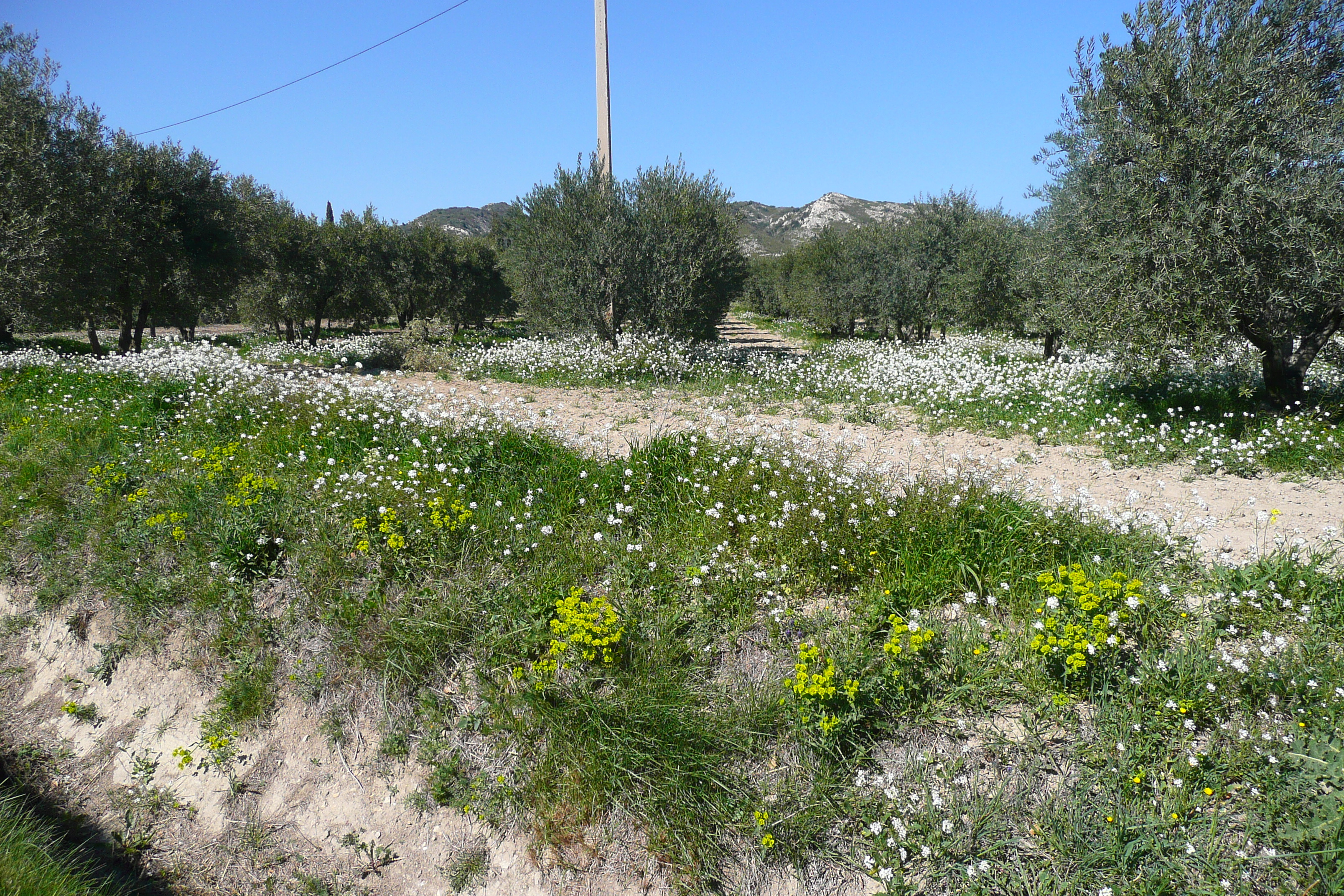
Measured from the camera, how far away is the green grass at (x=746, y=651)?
10.2ft

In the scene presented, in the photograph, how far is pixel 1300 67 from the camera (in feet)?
24.6

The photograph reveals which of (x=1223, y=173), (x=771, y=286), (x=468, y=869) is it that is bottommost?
(x=468, y=869)

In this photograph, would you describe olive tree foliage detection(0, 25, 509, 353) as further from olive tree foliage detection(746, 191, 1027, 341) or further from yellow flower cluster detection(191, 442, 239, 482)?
olive tree foliage detection(746, 191, 1027, 341)

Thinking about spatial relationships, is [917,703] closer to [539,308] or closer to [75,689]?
[75,689]

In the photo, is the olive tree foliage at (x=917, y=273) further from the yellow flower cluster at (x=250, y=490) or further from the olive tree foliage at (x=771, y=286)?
the yellow flower cluster at (x=250, y=490)

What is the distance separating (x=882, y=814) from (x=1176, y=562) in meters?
3.02

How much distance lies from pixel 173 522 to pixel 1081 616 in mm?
6842

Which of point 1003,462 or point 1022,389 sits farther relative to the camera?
point 1022,389

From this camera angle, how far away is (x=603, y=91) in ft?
47.5

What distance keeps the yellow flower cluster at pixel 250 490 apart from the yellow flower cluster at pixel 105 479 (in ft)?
4.84

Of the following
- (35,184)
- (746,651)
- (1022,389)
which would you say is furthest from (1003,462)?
(35,184)

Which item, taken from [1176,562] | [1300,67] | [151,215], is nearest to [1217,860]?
[1176,562]

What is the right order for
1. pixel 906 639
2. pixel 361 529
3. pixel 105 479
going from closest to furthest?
pixel 906 639 < pixel 361 529 < pixel 105 479

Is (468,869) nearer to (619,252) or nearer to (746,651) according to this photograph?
(746,651)
